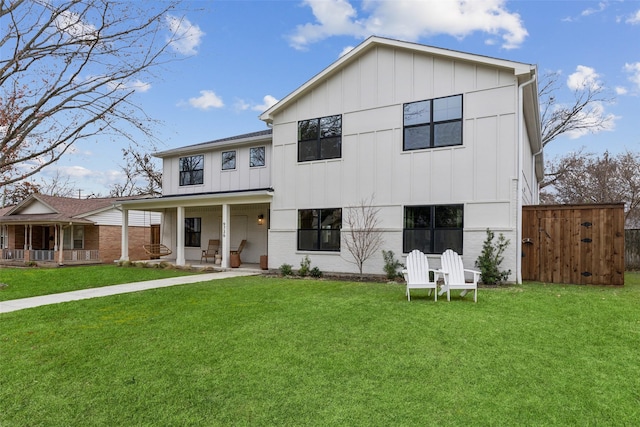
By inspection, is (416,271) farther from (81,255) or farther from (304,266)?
(81,255)

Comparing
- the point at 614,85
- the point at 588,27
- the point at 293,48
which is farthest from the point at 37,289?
the point at 614,85

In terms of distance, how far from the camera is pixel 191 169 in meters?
17.9

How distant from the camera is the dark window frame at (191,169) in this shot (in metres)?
17.6

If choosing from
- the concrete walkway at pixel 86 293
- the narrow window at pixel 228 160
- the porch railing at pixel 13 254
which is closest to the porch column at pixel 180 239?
the narrow window at pixel 228 160

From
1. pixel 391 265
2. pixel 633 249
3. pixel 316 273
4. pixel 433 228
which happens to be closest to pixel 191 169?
pixel 316 273

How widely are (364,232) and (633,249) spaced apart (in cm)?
1143

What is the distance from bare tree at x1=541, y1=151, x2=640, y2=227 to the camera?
22297mm

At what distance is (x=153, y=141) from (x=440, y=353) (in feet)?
24.0

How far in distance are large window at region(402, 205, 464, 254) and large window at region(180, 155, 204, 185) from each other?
409 inches

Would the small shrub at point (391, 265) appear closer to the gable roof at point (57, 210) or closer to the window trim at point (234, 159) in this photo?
the window trim at point (234, 159)

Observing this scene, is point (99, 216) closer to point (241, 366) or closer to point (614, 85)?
point (241, 366)

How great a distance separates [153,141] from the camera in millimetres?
8531

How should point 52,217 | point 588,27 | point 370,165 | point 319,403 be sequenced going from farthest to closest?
point 52,217
point 588,27
point 370,165
point 319,403

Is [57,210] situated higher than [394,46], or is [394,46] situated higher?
[394,46]
